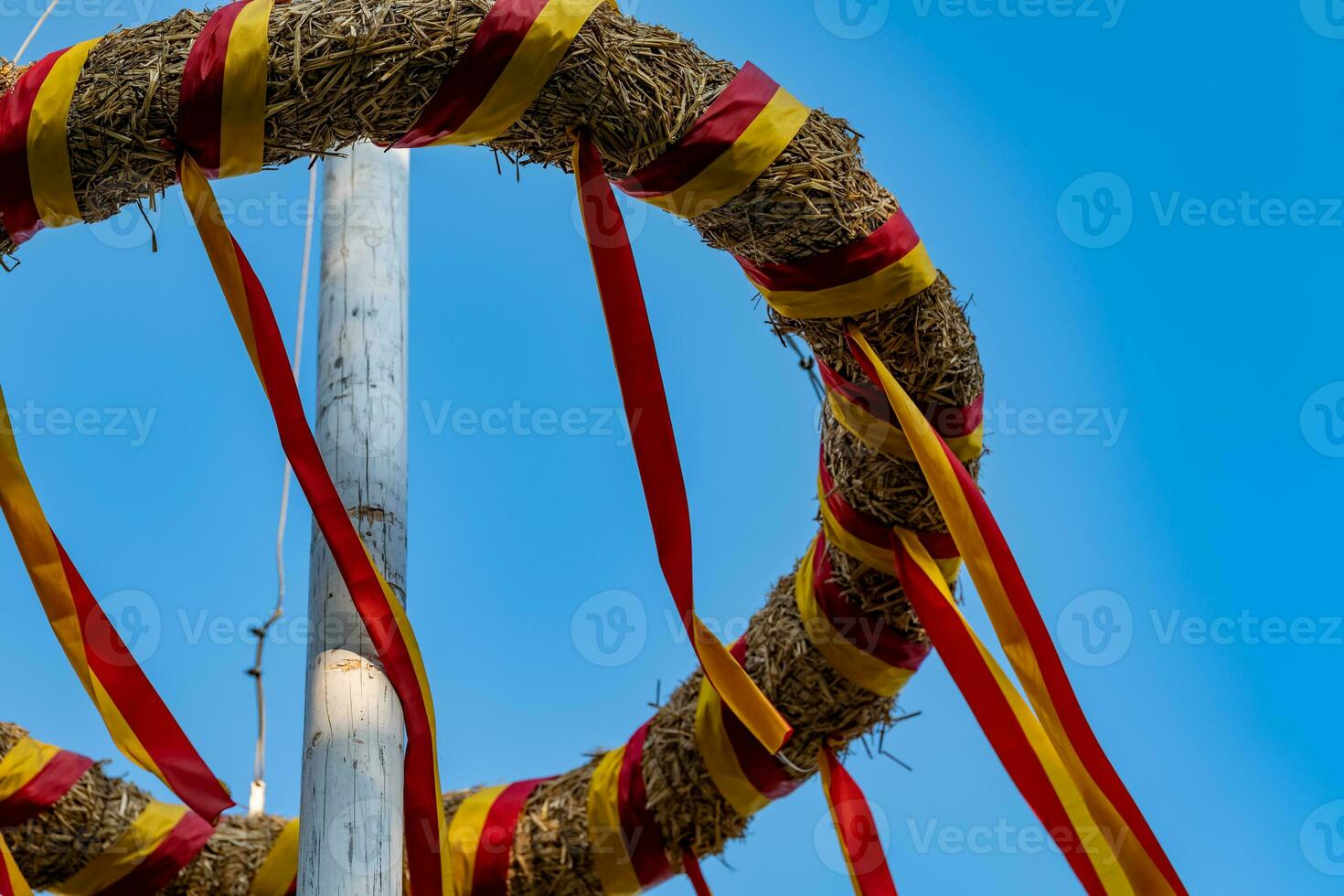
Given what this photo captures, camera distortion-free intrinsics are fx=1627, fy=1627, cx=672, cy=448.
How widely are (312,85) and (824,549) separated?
1.79 meters

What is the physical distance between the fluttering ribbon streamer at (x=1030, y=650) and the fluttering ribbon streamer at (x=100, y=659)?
1.60 metres

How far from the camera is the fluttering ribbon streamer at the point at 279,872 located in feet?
14.4

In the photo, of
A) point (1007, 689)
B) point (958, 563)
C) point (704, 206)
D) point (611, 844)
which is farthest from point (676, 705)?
point (704, 206)

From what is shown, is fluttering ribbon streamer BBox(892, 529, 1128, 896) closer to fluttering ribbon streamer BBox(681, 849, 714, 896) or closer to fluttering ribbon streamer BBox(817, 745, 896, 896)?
fluttering ribbon streamer BBox(817, 745, 896, 896)

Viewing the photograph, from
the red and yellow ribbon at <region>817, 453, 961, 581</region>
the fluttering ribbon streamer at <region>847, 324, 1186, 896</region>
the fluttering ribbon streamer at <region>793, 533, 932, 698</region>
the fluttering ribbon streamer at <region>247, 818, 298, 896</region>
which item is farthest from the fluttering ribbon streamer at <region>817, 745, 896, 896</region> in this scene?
the fluttering ribbon streamer at <region>247, 818, 298, 896</region>

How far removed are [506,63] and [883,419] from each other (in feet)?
4.12

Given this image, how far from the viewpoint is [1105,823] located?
3230 mm

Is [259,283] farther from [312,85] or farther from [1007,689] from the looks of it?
[1007,689]

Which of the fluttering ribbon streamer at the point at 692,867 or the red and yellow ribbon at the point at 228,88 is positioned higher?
the red and yellow ribbon at the point at 228,88

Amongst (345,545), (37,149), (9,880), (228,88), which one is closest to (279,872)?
(9,880)

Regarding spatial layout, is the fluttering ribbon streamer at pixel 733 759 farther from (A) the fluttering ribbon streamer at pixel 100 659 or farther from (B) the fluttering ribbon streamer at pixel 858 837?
(A) the fluttering ribbon streamer at pixel 100 659

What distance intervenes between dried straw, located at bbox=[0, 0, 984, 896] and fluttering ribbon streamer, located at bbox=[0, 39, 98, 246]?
0.03 m

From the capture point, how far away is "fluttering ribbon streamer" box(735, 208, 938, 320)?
11.7ft

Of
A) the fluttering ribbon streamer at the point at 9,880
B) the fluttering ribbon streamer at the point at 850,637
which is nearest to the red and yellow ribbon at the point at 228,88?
the fluttering ribbon streamer at the point at 9,880
